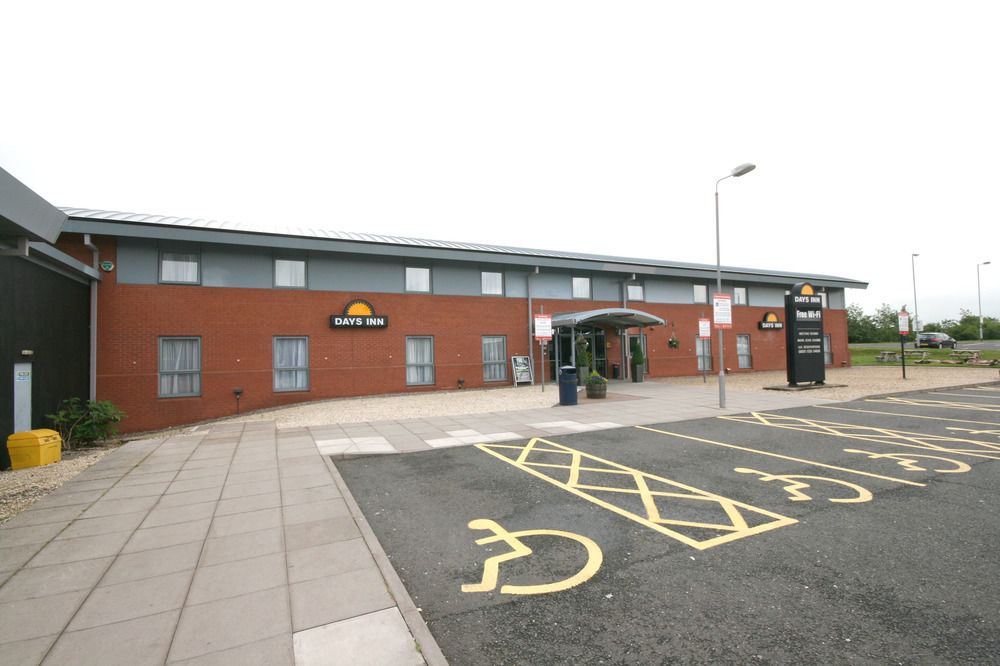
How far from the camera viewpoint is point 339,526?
5.06m

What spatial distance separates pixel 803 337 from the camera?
64.1ft

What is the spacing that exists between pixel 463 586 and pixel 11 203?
5.97 metres

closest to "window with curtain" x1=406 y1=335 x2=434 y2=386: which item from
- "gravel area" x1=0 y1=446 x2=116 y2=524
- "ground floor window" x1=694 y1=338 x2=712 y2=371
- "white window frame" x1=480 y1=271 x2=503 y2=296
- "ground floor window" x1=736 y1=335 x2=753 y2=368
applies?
"white window frame" x1=480 y1=271 x2=503 y2=296

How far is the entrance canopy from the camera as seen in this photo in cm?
2039

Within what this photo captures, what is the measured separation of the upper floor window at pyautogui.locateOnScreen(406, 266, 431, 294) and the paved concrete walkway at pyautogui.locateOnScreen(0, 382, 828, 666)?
12371mm

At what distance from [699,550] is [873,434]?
26.3ft

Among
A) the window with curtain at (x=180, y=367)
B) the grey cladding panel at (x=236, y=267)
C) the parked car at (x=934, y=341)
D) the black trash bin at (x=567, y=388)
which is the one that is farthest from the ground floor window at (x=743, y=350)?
the parked car at (x=934, y=341)

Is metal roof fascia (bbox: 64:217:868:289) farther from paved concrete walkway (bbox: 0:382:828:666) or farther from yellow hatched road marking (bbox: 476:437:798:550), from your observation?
yellow hatched road marking (bbox: 476:437:798:550)

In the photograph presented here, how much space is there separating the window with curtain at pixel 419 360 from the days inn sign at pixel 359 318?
1.51 metres

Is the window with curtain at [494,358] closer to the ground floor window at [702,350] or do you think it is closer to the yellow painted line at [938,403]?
the ground floor window at [702,350]

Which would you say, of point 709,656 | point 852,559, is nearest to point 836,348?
point 852,559

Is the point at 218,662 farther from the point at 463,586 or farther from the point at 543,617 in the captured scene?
the point at 543,617

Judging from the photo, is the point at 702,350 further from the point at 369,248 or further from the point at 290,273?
the point at 290,273

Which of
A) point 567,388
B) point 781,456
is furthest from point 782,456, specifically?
point 567,388
